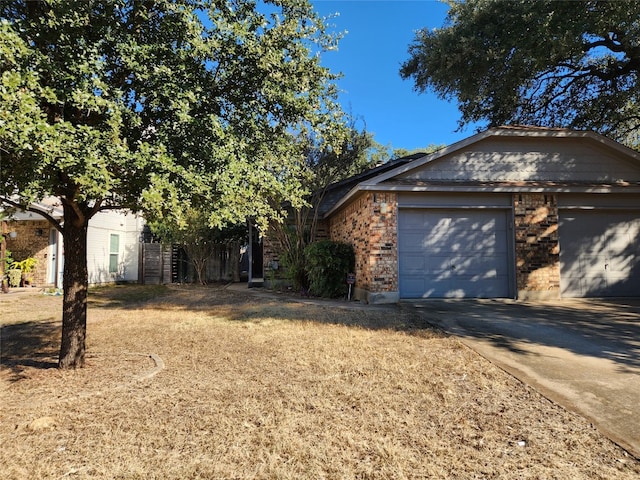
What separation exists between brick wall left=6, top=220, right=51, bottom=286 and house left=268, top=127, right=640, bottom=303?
11859 millimetres

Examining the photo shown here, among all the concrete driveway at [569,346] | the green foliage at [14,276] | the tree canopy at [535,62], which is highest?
the tree canopy at [535,62]

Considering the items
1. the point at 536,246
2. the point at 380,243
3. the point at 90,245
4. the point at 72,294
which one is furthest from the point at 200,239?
the point at 536,246

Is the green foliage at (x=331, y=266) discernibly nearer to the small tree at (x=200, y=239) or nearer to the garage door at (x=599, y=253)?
the garage door at (x=599, y=253)

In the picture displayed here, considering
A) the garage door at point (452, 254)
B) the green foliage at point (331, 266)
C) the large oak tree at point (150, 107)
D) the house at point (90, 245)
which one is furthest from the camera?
the house at point (90, 245)

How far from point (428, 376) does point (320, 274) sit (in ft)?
21.9

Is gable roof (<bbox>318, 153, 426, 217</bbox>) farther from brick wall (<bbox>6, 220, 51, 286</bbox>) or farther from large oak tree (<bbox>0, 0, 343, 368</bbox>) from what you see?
brick wall (<bbox>6, 220, 51, 286</bbox>)

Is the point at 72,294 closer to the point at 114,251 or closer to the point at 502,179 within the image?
the point at 502,179

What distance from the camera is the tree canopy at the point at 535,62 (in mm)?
9625

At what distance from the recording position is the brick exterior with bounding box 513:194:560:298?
937cm

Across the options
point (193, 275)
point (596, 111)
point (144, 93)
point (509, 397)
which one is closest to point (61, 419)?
point (144, 93)

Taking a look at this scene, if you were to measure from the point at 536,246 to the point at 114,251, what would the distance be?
16183 millimetres

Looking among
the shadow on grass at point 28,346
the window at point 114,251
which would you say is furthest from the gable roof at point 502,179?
the window at point 114,251

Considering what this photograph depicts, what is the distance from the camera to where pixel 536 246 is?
9445 mm

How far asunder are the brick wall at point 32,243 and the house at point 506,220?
1186 centimetres
